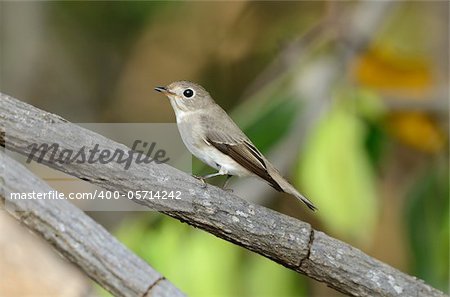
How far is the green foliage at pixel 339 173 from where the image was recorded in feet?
10.1

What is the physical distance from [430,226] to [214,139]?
67.2 inches

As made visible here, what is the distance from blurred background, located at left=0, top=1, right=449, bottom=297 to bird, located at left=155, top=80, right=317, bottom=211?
60 cm

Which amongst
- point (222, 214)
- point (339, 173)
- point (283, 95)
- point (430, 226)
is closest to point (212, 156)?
point (222, 214)

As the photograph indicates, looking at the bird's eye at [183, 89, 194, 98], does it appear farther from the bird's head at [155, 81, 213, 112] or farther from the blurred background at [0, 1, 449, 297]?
the blurred background at [0, 1, 449, 297]

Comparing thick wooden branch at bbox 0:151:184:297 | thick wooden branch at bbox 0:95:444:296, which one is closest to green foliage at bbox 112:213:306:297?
thick wooden branch at bbox 0:95:444:296

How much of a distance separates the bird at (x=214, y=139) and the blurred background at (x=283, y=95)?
0.60 metres

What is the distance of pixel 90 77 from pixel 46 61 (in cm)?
22

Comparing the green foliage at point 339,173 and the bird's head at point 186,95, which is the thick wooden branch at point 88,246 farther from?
the green foliage at point 339,173

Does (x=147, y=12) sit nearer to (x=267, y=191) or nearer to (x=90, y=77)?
(x=90, y=77)

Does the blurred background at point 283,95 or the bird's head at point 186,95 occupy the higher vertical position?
the blurred background at point 283,95

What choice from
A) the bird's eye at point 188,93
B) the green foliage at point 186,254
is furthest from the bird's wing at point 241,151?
the green foliage at point 186,254

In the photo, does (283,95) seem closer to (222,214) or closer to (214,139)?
(214,139)

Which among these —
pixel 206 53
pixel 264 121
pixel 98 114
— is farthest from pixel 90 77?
pixel 264 121

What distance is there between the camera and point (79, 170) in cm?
163
